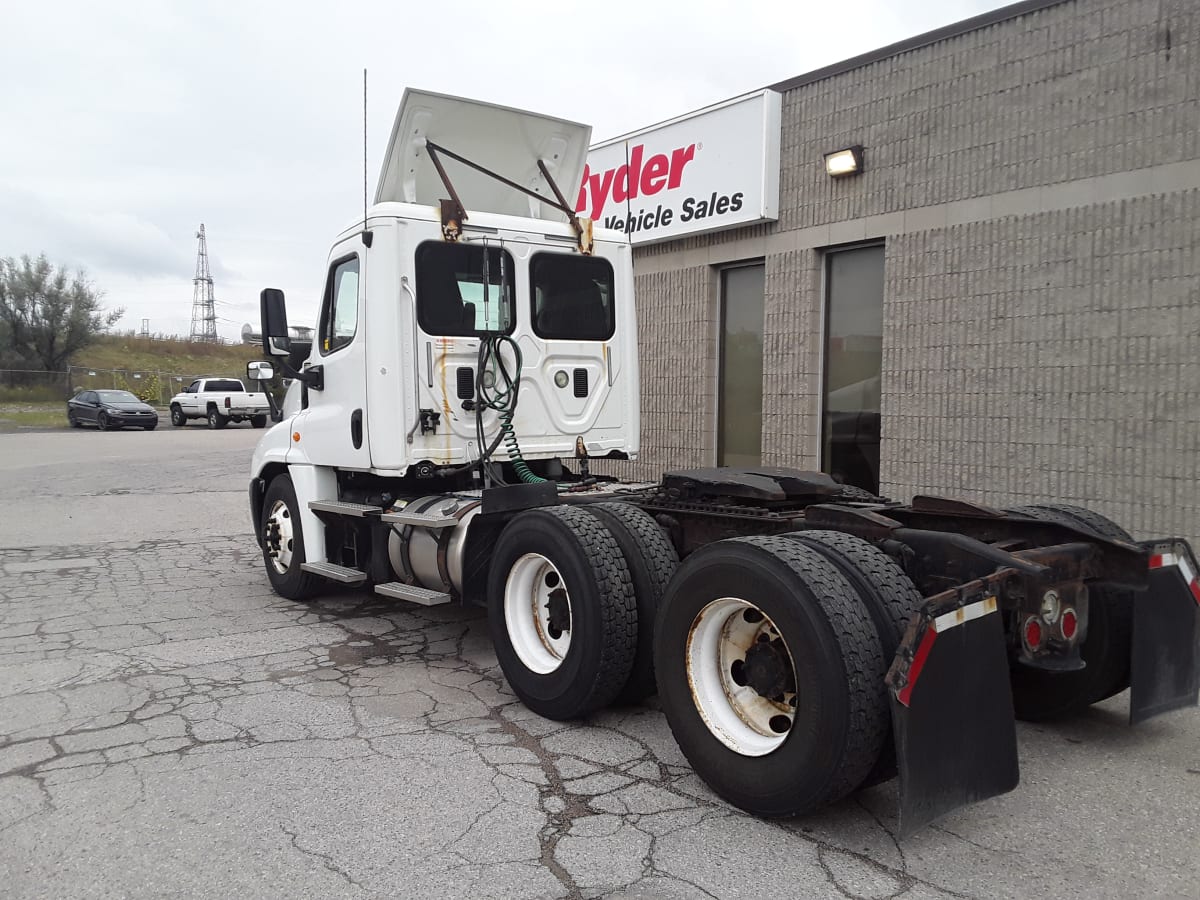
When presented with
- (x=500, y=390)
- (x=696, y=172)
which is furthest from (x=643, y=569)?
(x=696, y=172)

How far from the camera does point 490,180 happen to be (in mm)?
6918

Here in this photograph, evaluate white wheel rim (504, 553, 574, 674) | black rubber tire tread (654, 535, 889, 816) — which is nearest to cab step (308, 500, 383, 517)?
white wheel rim (504, 553, 574, 674)

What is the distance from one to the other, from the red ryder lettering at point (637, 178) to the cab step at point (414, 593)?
5.68 meters

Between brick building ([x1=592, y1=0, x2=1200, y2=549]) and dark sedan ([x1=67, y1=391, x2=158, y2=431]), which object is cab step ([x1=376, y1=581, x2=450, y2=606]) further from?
dark sedan ([x1=67, y1=391, x2=158, y2=431])

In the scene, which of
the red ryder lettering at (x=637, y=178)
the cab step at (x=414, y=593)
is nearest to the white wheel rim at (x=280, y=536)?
the cab step at (x=414, y=593)

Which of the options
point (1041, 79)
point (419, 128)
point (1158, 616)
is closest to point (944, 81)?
point (1041, 79)

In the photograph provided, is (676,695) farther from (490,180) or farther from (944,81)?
(944,81)

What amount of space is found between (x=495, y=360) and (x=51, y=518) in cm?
859

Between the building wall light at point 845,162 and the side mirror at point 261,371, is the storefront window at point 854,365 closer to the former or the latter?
the building wall light at point 845,162

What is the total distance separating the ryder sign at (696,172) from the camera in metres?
9.78

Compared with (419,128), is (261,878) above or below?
below

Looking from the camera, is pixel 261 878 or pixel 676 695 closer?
pixel 261 878

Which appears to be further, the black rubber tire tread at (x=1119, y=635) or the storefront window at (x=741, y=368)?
the storefront window at (x=741, y=368)

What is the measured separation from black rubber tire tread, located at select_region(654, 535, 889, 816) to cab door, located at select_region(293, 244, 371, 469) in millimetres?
3209
